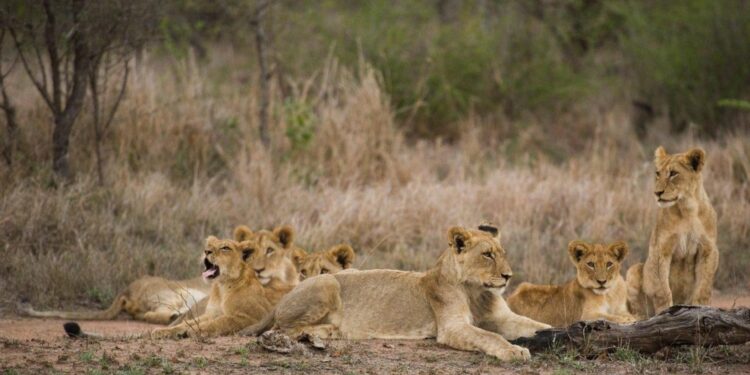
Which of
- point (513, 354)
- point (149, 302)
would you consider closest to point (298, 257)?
point (149, 302)

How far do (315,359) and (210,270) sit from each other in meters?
1.68

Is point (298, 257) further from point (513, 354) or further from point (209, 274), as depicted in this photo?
point (513, 354)

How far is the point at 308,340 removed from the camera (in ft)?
22.4

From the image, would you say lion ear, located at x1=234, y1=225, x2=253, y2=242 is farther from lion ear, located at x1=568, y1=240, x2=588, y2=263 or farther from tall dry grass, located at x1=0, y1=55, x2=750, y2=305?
lion ear, located at x1=568, y1=240, x2=588, y2=263

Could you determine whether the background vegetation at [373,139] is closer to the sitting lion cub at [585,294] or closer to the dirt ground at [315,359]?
the sitting lion cub at [585,294]

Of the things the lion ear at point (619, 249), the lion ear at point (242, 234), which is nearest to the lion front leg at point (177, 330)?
the lion ear at point (242, 234)

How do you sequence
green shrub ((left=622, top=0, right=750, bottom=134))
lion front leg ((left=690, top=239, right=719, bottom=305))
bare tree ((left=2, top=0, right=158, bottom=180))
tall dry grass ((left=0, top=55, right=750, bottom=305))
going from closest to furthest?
lion front leg ((left=690, top=239, right=719, bottom=305)), tall dry grass ((left=0, top=55, right=750, bottom=305)), bare tree ((left=2, top=0, right=158, bottom=180)), green shrub ((left=622, top=0, right=750, bottom=134))

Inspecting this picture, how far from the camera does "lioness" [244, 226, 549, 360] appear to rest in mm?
7070

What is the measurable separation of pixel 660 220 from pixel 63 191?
19.4 ft

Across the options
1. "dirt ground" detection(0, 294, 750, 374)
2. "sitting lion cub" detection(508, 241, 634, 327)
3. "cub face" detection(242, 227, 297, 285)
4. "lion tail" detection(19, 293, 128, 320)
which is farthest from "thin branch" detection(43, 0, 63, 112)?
"sitting lion cub" detection(508, 241, 634, 327)

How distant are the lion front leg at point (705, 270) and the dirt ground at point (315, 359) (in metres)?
0.96

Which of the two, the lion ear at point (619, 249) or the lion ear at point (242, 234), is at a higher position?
the lion ear at point (619, 249)

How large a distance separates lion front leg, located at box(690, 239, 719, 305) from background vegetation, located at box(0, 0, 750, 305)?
8.64 feet

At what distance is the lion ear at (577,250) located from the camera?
7.93m
